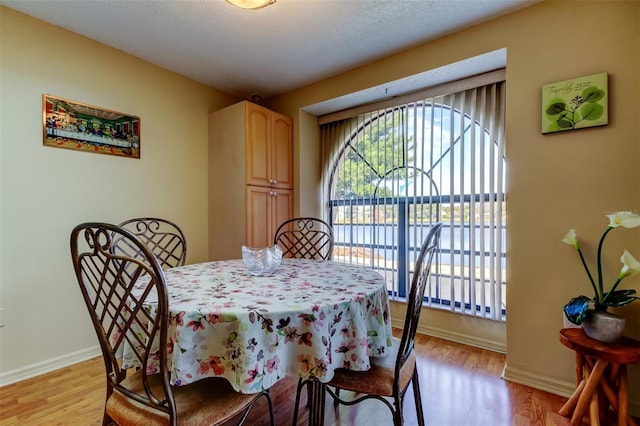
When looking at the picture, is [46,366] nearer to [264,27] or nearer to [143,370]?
[143,370]

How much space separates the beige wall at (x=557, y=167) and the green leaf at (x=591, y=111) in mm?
60

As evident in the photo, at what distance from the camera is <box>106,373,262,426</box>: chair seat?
917 millimetres

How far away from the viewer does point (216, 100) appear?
3.14 m

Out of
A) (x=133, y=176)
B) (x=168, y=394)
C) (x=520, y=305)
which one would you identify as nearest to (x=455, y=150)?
(x=520, y=305)

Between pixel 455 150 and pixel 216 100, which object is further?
pixel 216 100

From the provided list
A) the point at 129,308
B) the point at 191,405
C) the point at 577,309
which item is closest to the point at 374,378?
the point at 191,405

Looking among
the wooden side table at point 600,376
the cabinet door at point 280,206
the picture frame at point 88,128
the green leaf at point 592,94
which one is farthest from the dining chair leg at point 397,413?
the picture frame at point 88,128

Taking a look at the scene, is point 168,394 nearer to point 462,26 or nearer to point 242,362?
point 242,362

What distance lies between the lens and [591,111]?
5.46 feet

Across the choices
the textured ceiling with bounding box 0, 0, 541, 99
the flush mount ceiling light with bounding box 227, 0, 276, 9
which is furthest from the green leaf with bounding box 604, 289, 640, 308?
the flush mount ceiling light with bounding box 227, 0, 276, 9

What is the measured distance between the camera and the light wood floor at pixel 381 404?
1529mm

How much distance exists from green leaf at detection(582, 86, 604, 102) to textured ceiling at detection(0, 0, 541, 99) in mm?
667

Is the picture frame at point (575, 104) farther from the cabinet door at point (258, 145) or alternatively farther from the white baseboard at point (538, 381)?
the cabinet door at point (258, 145)

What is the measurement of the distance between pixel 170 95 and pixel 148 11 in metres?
0.89
